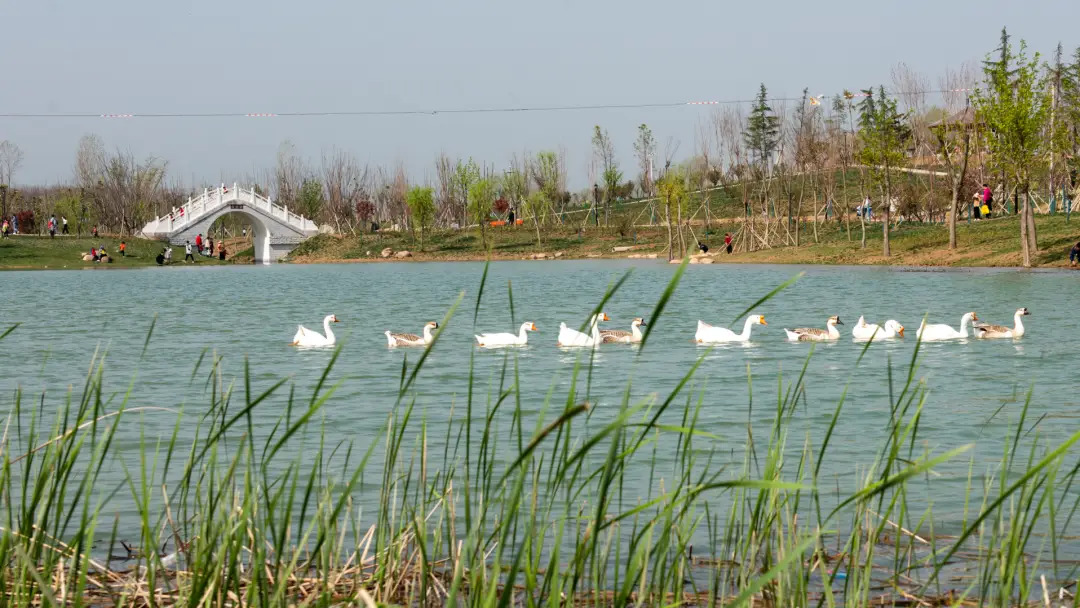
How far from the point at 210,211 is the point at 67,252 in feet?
38.8

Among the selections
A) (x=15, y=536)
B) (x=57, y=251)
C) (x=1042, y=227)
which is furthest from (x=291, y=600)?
(x=57, y=251)

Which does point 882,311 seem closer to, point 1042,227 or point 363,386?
point 363,386

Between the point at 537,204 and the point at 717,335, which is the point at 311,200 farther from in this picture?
the point at 717,335

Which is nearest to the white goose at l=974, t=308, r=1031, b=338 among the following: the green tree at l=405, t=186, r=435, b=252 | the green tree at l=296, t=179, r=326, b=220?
the green tree at l=405, t=186, r=435, b=252

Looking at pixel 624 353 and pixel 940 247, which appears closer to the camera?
pixel 624 353

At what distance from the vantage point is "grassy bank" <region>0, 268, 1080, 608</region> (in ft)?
11.6

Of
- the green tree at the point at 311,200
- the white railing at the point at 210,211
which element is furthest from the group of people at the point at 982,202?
the green tree at the point at 311,200

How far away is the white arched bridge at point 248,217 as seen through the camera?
76.7 metres

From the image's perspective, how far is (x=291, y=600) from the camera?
4.60m

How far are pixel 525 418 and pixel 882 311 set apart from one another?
15389mm

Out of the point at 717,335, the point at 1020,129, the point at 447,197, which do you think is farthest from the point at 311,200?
the point at 717,335

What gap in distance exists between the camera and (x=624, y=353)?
59.1 feet

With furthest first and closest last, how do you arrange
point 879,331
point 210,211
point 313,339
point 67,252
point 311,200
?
point 311,200
point 210,211
point 67,252
point 313,339
point 879,331

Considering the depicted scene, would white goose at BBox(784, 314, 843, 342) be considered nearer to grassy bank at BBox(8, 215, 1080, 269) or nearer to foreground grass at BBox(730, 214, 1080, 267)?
grassy bank at BBox(8, 215, 1080, 269)
